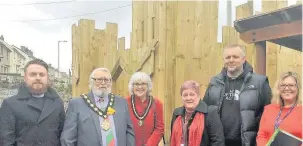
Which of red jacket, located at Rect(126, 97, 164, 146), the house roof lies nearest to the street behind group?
red jacket, located at Rect(126, 97, 164, 146)

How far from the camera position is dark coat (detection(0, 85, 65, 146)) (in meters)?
2.63

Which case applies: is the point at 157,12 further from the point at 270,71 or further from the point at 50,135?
the point at 50,135

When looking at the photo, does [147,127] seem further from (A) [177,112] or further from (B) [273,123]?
(B) [273,123]

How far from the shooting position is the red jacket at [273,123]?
7.93ft

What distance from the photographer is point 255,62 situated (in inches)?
156

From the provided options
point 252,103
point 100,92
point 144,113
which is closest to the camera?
point 252,103

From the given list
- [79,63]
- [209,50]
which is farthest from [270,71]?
[79,63]

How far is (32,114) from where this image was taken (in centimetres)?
270

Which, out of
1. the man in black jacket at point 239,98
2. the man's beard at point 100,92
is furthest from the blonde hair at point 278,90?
the man's beard at point 100,92

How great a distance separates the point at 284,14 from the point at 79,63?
3.32 m

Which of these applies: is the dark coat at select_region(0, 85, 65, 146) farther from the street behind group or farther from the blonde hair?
the blonde hair

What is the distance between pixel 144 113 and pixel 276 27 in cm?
144

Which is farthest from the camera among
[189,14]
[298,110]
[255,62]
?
[189,14]

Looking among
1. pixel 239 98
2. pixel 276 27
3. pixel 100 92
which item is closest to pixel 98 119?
pixel 100 92
